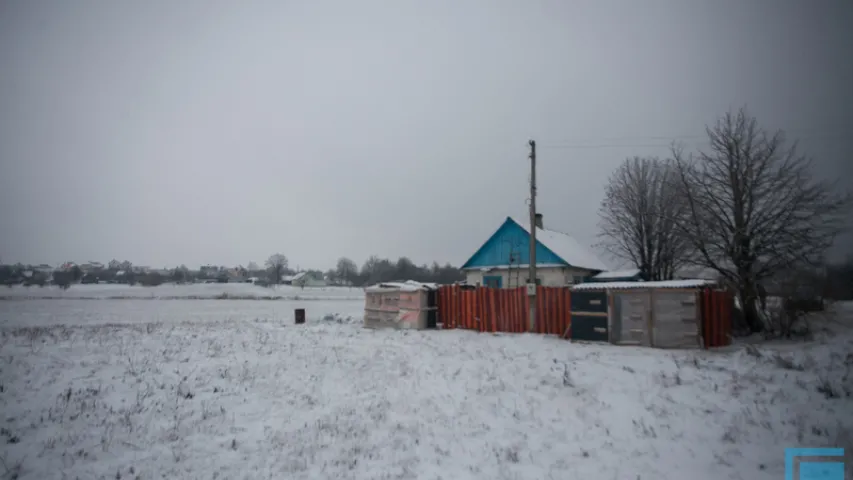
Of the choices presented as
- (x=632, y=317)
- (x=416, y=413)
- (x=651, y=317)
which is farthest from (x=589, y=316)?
(x=416, y=413)

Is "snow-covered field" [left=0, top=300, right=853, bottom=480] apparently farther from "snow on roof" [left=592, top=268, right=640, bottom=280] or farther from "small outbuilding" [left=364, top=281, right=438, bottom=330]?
"snow on roof" [left=592, top=268, right=640, bottom=280]

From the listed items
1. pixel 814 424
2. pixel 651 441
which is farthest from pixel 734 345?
pixel 651 441

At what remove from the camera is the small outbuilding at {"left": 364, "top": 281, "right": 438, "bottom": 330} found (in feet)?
60.2

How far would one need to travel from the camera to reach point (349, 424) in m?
6.93

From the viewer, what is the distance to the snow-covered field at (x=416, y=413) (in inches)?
217

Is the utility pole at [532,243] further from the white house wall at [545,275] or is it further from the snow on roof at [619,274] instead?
the snow on roof at [619,274]

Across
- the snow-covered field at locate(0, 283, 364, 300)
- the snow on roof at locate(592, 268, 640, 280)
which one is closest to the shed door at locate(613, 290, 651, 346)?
the snow on roof at locate(592, 268, 640, 280)

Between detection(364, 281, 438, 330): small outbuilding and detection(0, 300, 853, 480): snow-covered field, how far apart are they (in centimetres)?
687

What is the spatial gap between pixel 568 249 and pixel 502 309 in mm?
12761

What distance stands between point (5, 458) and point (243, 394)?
11.0 feet

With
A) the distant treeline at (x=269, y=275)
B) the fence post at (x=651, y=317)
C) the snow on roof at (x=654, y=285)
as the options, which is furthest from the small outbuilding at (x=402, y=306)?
the distant treeline at (x=269, y=275)

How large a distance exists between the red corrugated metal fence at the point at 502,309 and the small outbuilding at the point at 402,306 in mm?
637

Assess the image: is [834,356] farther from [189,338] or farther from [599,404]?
[189,338]

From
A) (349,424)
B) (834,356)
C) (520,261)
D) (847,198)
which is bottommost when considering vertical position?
(349,424)
